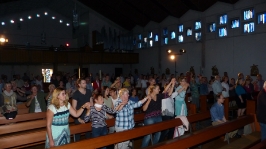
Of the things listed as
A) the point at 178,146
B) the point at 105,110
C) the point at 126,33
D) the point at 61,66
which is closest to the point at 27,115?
the point at 105,110

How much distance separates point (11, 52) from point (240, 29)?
16.4m

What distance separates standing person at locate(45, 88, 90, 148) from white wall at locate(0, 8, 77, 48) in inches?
880

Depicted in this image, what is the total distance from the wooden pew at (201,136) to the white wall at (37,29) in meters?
23.1

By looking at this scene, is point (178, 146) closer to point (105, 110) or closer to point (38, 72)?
point (105, 110)

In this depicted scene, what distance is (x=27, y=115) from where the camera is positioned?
6969 millimetres

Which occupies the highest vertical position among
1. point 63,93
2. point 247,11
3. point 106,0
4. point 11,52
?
point 106,0

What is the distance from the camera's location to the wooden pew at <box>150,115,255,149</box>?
438 centimetres

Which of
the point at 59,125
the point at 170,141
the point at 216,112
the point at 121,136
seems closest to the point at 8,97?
the point at 59,125

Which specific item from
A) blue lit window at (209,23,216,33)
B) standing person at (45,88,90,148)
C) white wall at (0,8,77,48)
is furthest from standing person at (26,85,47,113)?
white wall at (0,8,77,48)

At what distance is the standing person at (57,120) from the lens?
13.9 ft

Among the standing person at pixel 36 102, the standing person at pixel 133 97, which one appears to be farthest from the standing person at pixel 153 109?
the standing person at pixel 36 102

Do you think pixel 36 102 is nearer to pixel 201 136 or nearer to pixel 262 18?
pixel 201 136

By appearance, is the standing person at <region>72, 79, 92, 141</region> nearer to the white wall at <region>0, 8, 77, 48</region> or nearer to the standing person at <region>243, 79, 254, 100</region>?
the standing person at <region>243, 79, 254, 100</region>

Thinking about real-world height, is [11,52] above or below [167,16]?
below
